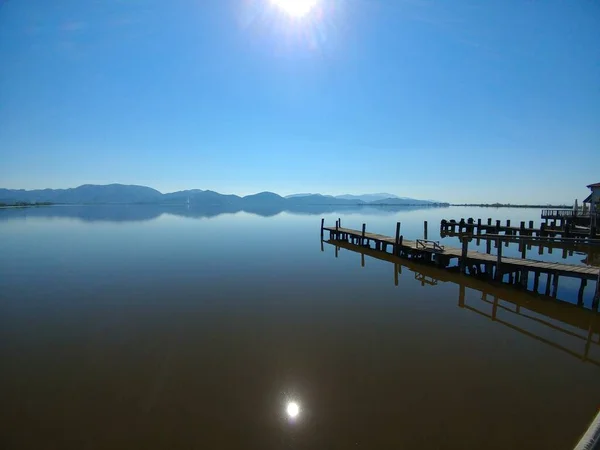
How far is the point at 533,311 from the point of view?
11008mm

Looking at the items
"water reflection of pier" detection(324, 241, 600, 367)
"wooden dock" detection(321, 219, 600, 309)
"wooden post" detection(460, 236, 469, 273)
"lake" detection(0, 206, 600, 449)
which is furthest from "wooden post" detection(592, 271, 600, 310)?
"wooden post" detection(460, 236, 469, 273)

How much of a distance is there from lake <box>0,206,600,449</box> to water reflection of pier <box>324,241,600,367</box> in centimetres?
8

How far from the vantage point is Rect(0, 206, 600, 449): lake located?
523 centimetres

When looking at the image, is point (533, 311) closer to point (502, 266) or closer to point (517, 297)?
point (517, 297)

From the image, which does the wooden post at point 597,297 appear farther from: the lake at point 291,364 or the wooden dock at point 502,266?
the lake at point 291,364

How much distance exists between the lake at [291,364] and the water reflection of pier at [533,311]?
78mm

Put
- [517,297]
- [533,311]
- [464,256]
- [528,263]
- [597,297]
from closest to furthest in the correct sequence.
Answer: [597,297], [533,311], [517,297], [528,263], [464,256]

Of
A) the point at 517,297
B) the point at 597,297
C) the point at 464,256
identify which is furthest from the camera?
the point at 464,256

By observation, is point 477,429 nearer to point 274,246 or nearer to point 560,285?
point 560,285

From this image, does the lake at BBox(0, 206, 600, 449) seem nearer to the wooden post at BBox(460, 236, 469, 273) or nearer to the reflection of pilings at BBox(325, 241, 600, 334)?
the reflection of pilings at BBox(325, 241, 600, 334)

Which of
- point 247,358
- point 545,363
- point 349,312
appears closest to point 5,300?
point 247,358

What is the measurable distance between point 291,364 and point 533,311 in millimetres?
10289

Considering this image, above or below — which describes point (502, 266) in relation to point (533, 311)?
above

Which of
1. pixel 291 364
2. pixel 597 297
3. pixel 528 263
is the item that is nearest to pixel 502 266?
pixel 528 263
